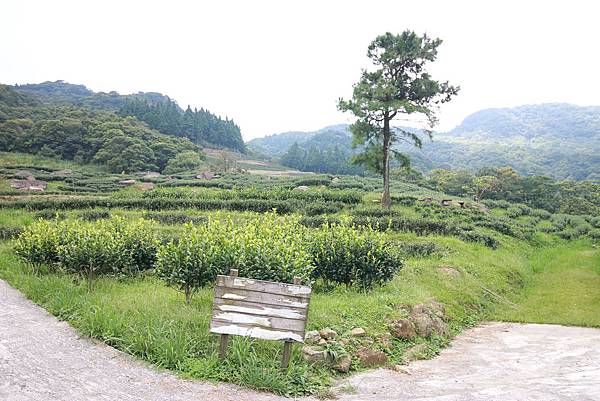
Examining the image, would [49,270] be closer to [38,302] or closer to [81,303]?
[38,302]

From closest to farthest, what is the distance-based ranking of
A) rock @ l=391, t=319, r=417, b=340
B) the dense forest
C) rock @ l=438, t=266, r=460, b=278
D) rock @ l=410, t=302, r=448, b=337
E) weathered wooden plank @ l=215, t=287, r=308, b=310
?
weathered wooden plank @ l=215, t=287, r=308, b=310
rock @ l=391, t=319, r=417, b=340
rock @ l=410, t=302, r=448, b=337
rock @ l=438, t=266, r=460, b=278
the dense forest

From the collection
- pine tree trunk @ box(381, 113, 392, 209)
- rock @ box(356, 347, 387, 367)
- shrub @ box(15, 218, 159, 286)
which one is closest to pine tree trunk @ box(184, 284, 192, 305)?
shrub @ box(15, 218, 159, 286)

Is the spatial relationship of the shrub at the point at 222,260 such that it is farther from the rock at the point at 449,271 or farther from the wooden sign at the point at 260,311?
the rock at the point at 449,271

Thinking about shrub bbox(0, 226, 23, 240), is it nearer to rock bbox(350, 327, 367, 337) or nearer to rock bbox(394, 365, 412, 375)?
rock bbox(350, 327, 367, 337)

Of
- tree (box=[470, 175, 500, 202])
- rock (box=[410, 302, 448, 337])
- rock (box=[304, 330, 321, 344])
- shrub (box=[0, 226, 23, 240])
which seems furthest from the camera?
tree (box=[470, 175, 500, 202])

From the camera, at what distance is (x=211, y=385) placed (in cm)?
562

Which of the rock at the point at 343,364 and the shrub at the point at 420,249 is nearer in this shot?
the rock at the point at 343,364

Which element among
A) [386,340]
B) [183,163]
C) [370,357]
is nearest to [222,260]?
[370,357]

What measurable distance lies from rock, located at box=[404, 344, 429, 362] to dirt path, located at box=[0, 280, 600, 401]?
175mm

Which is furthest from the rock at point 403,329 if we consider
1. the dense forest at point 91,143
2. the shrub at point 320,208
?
the dense forest at point 91,143

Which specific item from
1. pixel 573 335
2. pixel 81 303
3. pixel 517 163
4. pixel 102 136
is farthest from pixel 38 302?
pixel 517 163

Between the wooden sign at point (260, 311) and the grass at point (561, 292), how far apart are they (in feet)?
28.1

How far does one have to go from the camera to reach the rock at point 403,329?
27.2 feet

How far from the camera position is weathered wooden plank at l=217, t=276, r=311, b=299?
20.0ft
